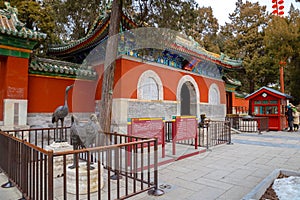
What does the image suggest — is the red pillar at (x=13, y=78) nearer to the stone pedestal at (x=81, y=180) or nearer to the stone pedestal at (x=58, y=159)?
the stone pedestal at (x=58, y=159)

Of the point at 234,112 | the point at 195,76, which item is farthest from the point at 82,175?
the point at 234,112

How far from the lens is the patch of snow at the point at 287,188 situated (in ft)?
9.05

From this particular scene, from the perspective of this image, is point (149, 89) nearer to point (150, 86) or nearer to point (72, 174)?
point (150, 86)

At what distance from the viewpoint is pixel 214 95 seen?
1195 cm

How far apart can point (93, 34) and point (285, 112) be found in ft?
36.5

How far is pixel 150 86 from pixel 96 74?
2135 millimetres

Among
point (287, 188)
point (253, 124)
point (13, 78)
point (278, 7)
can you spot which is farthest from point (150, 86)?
Result: point (278, 7)

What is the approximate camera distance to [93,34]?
648cm

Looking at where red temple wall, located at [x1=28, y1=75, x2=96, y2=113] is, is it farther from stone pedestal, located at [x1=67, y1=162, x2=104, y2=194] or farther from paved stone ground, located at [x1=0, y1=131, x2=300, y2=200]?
stone pedestal, located at [x1=67, y1=162, x2=104, y2=194]

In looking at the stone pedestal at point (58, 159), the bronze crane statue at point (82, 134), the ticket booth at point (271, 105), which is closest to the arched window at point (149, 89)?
the stone pedestal at point (58, 159)

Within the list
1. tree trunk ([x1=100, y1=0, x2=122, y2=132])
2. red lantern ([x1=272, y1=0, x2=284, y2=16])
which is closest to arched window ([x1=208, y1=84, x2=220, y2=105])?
tree trunk ([x1=100, y1=0, x2=122, y2=132])

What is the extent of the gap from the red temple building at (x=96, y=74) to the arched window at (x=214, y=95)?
93 centimetres

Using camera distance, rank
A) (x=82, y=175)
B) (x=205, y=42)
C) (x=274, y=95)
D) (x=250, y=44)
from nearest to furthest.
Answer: (x=82, y=175)
(x=274, y=95)
(x=250, y=44)
(x=205, y=42)

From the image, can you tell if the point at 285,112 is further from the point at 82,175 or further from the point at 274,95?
the point at 82,175
